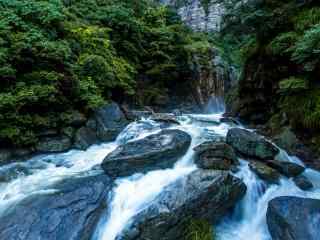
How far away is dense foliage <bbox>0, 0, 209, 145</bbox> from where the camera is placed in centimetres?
628

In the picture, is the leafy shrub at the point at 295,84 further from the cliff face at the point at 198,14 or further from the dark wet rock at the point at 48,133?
the cliff face at the point at 198,14

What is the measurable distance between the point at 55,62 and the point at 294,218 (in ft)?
21.4

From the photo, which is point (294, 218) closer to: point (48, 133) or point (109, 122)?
point (109, 122)

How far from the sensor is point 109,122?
807 centimetres

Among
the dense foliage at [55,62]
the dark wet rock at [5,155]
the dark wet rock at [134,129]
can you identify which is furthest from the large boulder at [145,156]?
the dark wet rock at [5,155]

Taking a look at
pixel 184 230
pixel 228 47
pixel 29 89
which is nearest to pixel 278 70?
pixel 184 230

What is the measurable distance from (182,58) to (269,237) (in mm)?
12108

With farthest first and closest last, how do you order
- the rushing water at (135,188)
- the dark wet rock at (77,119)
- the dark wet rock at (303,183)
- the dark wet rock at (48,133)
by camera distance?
the dark wet rock at (77,119), the dark wet rock at (48,133), the dark wet rock at (303,183), the rushing water at (135,188)

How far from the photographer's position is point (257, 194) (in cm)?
531

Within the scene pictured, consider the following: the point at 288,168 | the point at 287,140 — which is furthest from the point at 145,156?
the point at 287,140

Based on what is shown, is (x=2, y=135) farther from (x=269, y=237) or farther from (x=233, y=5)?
(x=233, y=5)

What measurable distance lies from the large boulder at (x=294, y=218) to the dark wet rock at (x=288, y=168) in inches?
43.7

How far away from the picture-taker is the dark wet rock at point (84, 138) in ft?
23.4

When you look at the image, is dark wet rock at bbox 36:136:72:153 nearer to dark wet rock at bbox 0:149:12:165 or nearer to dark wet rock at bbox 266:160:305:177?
dark wet rock at bbox 0:149:12:165
